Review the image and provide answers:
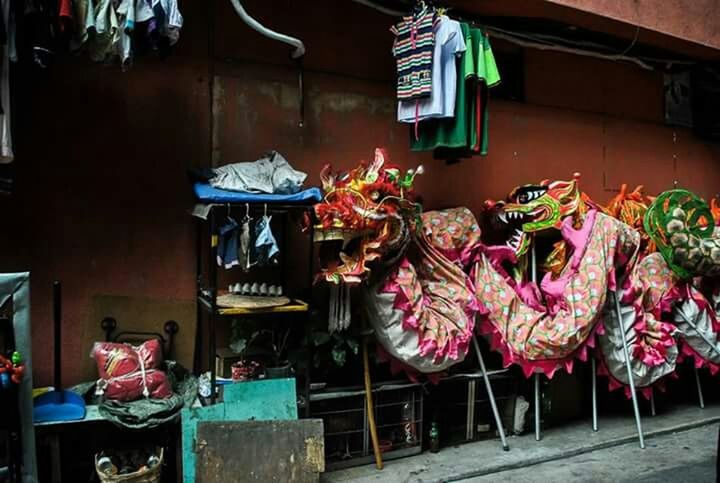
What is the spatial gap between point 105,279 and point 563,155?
4657mm

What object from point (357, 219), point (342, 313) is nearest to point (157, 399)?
point (342, 313)

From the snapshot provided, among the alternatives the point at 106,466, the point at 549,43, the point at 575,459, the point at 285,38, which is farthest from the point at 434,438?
the point at 549,43

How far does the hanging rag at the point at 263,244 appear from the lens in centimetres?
408

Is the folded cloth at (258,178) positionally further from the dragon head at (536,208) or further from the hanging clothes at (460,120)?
the dragon head at (536,208)

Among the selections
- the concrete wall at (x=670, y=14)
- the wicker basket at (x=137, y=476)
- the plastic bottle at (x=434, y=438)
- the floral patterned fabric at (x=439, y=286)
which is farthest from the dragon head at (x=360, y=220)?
the concrete wall at (x=670, y=14)

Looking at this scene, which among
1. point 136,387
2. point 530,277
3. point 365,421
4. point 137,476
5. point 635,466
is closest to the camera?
point 137,476

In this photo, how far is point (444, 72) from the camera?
4730mm

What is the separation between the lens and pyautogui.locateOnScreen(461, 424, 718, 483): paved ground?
4609 millimetres

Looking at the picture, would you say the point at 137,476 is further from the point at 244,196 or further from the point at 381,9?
the point at 381,9

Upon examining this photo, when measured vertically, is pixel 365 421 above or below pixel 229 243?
below

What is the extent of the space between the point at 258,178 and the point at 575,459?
3.45 meters

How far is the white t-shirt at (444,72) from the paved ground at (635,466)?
283 centimetres

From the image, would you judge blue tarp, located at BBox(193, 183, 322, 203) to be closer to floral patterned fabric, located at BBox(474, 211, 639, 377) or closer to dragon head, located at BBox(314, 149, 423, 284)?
dragon head, located at BBox(314, 149, 423, 284)

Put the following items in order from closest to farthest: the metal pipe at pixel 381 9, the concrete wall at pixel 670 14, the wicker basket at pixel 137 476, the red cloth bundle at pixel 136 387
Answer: the wicker basket at pixel 137 476 → the red cloth bundle at pixel 136 387 → the metal pipe at pixel 381 9 → the concrete wall at pixel 670 14
